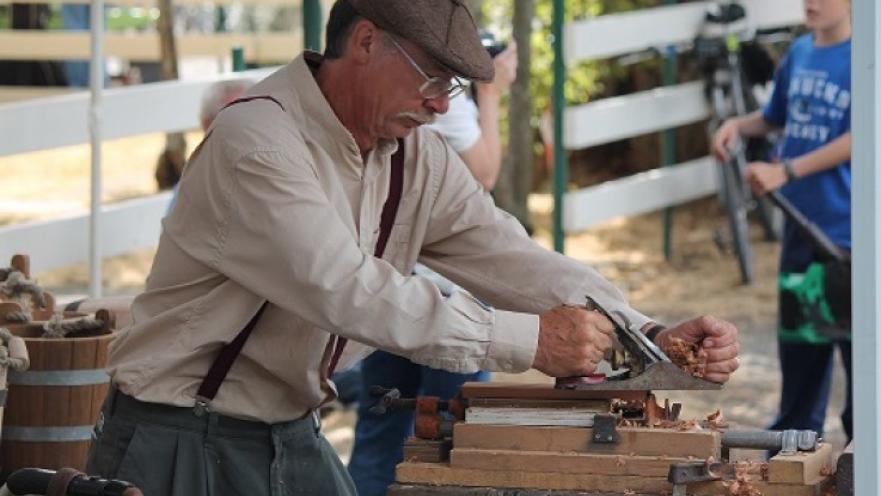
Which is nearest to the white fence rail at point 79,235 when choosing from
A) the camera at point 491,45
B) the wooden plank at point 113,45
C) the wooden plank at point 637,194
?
the camera at point 491,45

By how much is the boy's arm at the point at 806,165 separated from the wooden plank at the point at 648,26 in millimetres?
2830

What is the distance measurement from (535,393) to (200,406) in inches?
26.2

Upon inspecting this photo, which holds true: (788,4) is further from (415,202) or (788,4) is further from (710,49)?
(415,202)

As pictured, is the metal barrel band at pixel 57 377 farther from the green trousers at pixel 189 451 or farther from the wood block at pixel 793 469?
the wood block at pixel 793 469

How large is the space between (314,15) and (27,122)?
1.69 m

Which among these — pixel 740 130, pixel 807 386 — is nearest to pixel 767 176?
pixel 740 130

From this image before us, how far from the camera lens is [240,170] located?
3.16 m

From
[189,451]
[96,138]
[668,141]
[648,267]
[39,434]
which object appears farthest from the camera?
[648,267]

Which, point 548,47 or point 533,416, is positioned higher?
point 533,416

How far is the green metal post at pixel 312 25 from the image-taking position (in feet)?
23.5

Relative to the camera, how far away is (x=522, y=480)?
10.3 ft

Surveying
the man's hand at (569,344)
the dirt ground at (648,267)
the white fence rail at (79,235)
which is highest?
the man's hand at (569,344)

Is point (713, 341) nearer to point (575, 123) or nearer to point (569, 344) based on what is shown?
point (569, 344)

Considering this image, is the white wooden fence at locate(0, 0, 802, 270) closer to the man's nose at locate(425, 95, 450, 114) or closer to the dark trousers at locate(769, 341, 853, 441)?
the dark trousers at locate(769, 341, 853, 441)
